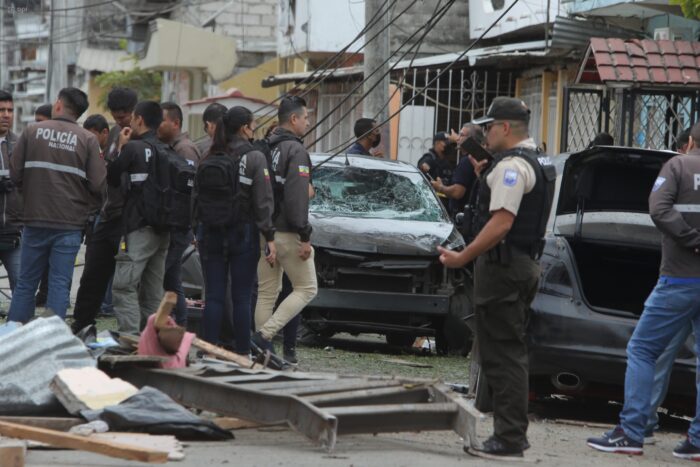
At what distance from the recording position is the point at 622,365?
786 centimetres

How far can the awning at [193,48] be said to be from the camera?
33.9 m

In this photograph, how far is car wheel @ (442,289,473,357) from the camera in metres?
A: 11.1

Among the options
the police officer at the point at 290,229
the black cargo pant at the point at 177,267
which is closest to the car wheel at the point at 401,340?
the black cargo pant at the point at 177,267

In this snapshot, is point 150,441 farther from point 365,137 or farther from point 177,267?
point 365,137

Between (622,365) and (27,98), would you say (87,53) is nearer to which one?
(27,98)

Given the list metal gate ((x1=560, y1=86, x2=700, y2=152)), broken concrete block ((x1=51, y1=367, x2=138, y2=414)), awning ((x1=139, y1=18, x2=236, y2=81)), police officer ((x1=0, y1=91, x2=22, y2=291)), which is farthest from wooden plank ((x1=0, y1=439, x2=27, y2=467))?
awning ((x1=139, y1=18, x2=236, y2=81))

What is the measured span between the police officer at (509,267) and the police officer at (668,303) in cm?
82

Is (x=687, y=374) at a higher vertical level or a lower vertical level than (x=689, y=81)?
lower

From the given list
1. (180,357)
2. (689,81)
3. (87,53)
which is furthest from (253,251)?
(87,53)

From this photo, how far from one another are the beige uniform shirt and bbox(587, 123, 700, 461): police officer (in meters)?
1.04

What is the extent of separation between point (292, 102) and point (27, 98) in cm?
5554

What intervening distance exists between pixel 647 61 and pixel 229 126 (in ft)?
18.4

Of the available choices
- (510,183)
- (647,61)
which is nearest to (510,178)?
(510,183)

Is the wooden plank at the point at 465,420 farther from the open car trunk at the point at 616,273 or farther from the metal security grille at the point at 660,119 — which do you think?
the metal security grille at the point at 660,119
